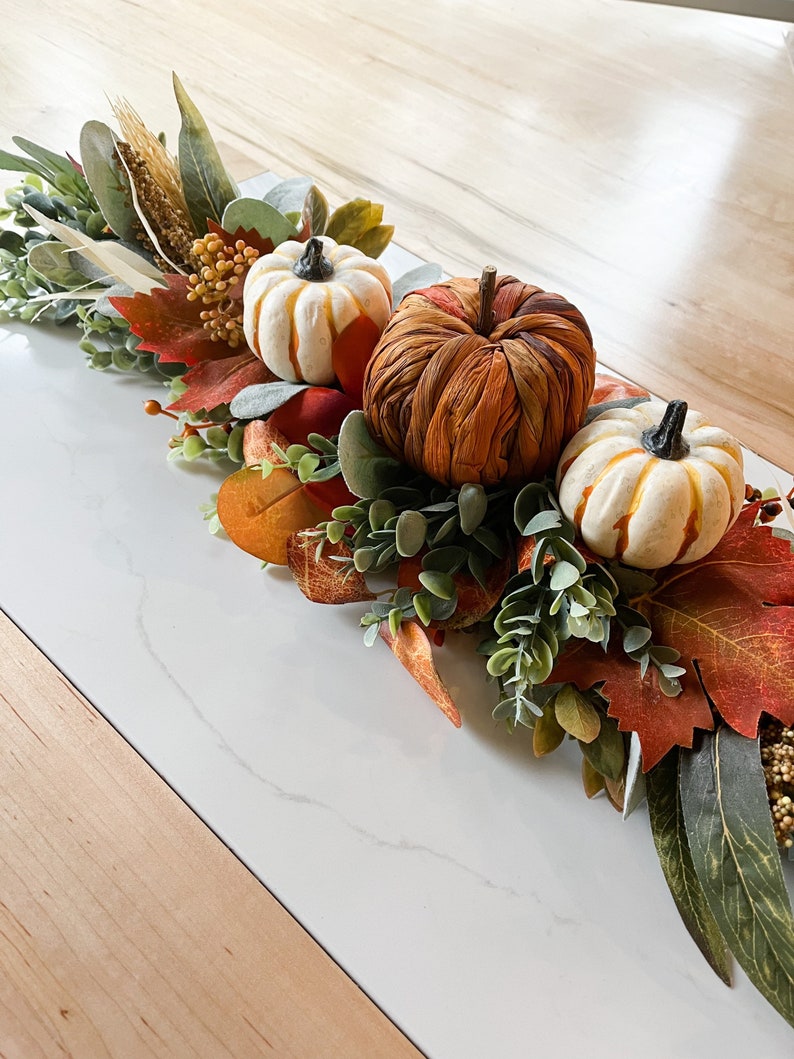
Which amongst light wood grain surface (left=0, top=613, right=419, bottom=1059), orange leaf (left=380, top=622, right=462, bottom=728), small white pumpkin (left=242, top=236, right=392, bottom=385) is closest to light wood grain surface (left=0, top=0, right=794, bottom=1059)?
light wood grain surface (left=0, top=613, right=419, bottom=1059)

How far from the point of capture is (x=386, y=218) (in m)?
0.99

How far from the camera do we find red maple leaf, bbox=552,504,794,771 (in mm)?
486

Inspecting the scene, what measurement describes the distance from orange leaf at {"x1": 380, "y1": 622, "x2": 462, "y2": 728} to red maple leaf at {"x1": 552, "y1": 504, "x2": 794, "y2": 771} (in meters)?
0.06

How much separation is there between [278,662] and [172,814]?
0.36ft

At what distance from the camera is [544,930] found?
0.47 metres

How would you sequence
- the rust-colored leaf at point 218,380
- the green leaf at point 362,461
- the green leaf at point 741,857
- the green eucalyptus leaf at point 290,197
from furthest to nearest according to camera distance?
the green eucalyptus leaf at point 290,197, the rust-colored leaf at point 218,380, the green leaf at point 362,461, the green leaf at point 741,857

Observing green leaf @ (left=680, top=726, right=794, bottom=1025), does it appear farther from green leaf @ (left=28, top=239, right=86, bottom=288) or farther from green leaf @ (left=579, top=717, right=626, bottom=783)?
green leaf @ (left=28, top=239, right=86, bottom=288)

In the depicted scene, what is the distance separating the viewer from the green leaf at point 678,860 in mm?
459

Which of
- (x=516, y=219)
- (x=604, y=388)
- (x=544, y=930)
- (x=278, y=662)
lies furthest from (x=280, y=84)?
(x=544, y=930)

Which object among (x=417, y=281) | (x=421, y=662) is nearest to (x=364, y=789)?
(x=421, y=662)

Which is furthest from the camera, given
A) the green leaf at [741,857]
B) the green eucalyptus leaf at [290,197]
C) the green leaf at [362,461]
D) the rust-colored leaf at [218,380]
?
the green eucalyptus leaf at [290,197]

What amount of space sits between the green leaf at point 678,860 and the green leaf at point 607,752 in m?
0.02

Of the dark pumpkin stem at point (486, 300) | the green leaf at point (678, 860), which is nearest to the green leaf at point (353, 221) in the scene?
the dark pumpkin stem at point (486, 300)

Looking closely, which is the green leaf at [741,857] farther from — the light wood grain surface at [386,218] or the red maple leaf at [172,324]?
the red maple leaf at [172,324]
